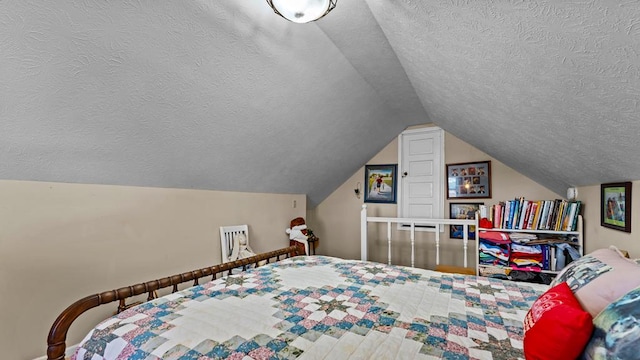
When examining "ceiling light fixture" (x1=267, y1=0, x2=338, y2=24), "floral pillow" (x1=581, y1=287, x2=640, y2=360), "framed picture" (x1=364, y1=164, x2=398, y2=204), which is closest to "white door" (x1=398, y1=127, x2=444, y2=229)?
"framed picture" (x1=364, y1=164, x2=398, y2=204)

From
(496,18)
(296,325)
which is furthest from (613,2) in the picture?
(296,325)

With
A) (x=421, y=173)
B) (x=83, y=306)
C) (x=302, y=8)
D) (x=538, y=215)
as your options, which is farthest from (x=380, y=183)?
(x=83, y=306)

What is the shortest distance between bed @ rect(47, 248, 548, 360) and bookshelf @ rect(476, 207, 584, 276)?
3.76 ft

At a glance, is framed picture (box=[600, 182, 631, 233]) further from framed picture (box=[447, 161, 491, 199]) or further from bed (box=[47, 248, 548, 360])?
framed picture (box=[447, 161, 491, 199])

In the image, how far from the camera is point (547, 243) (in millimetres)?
2639

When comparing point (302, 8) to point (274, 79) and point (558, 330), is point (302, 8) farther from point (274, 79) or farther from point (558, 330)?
point (558, 330)

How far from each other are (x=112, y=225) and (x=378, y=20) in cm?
234

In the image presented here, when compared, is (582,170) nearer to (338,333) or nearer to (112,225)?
(338,333)

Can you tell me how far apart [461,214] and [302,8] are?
318 cm

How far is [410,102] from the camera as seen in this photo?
3.10 meters

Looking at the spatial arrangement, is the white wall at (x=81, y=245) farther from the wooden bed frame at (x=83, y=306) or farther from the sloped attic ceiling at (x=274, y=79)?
the wooden bed frame at (x=83, y=306)

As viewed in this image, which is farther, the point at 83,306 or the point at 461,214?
the point at 461,214

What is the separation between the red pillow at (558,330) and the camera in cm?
74

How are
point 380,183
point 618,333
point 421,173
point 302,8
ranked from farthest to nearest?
point 380,183, point 421,173, point 302,8, point 618,333
